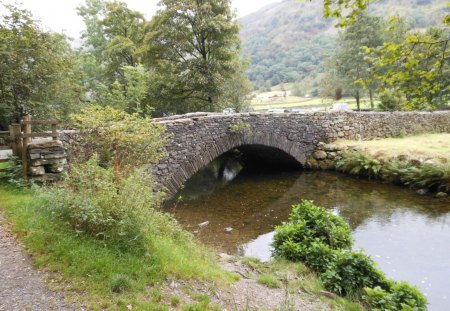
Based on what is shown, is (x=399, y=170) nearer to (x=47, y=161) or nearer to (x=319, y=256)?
(x=319, y=256)

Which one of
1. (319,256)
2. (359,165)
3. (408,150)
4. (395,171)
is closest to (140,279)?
(319,256)

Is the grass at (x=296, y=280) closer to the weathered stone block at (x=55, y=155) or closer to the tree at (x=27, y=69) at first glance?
the weathered stone block at (x=55, y=155)

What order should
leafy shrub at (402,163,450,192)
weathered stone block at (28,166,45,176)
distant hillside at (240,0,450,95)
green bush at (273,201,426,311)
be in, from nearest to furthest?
green bush at (273,201,426,311)
weathered stone block at (28,166,45,176)
leafy shrub at (402,163,450,192)
distant hillside at (240,0,450,95)

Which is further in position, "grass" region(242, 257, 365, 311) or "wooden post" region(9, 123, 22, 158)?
"wooden post" region(9, 123, 22, 158)

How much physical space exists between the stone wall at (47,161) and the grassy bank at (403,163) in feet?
35.1

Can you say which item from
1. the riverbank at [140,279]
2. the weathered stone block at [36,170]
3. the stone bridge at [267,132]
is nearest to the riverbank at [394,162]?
the stone bridge at [267,132]

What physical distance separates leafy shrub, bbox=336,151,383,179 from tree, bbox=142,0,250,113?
7022 millimetres

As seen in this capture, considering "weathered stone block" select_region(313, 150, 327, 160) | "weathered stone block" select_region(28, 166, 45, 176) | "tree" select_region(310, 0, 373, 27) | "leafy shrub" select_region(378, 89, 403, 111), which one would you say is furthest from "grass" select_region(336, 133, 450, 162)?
"weathered stone block" select_region(28, 166, 45, 176)

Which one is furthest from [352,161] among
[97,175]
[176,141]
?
[97,175]

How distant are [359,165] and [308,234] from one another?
26.6 feet

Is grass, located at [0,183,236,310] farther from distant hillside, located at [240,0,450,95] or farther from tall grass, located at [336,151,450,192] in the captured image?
distant hillside, located at [240,0,450,95]

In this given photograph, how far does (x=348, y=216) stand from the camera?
8.62 m

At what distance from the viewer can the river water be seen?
6020 mm

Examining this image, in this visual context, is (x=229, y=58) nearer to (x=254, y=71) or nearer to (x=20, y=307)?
(x=20, y=307)
